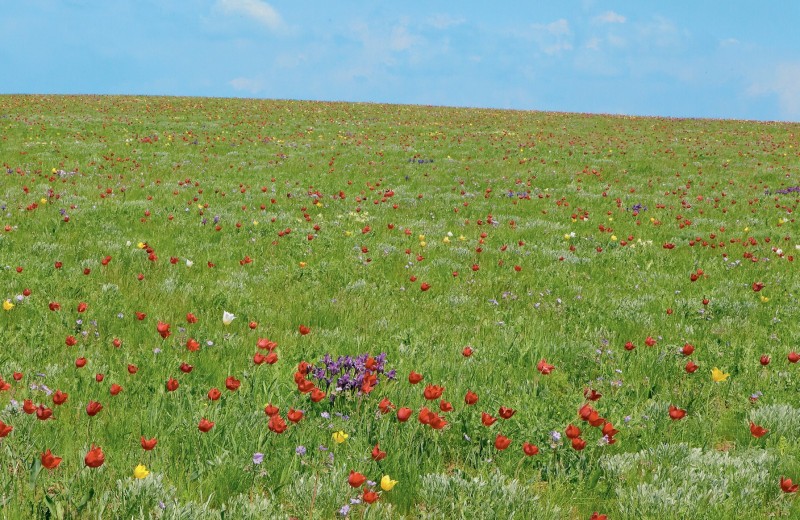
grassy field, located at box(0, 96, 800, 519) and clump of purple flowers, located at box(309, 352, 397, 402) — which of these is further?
clump of purple flowers, located at box(309, 352, 397, 402)

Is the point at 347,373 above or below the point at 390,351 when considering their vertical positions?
above

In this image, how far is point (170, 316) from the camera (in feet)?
20.0

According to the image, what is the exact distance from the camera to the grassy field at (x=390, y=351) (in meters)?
3.24

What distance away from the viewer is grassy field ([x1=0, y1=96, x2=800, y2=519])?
324 cm

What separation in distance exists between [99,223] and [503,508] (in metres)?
9.99

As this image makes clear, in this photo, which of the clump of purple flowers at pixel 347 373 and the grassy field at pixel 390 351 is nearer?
the grassy field at pixel 390 351

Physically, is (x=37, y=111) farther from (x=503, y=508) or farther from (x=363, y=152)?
(x=503, y=508)

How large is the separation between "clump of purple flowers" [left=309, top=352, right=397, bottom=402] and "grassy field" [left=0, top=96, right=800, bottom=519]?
0.09 ft

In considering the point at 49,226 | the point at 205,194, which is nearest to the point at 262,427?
the point at 49,226

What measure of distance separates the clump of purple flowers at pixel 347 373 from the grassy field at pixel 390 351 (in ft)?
0.09

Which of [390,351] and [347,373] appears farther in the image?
[390,351]

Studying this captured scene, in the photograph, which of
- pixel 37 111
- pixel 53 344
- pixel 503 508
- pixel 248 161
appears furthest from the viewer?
pixel 37 111

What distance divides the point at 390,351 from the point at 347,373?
105cm

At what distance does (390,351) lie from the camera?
5.47 meters
